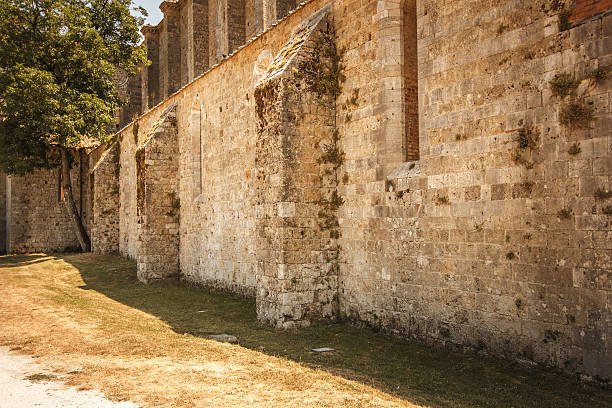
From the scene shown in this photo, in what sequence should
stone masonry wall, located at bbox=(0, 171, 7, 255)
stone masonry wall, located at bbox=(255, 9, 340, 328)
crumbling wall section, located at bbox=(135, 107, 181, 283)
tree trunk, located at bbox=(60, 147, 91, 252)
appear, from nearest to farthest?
stone masonry wall, located at bbox=(255, 9, 340, 328) → crumbling wall section, located at bbox=(135, 107, 181, 283) → tree trunk, located at bbox=(60, 147, 91, 252) → stone masonry wall, located at bbox=(0, 171, 7, 255)

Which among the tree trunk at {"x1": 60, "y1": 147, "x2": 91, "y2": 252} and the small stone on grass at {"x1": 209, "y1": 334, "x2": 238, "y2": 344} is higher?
the tree trunk at {"x1": 60, "y1": 147, "x2": 91, "y2": 252}

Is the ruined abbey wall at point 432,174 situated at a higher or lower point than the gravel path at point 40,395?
higher

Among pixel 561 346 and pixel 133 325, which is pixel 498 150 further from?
pixel 133 325

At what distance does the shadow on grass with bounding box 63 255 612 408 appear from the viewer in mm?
4820

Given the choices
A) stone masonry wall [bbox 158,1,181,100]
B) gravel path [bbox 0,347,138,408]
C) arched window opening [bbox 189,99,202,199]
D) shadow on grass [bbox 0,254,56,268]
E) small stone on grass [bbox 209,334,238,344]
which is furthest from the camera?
stone masonry wall [bbox 158,1,181,100]

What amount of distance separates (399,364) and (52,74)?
1915cm

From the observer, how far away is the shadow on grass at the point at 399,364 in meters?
4.82

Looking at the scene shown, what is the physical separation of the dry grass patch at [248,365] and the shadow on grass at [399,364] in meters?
0.01

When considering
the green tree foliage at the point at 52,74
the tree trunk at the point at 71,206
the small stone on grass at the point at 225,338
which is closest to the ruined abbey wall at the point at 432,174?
the small stone on grass at the point at 225,338

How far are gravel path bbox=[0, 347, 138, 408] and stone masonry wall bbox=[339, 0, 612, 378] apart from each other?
13.1ft

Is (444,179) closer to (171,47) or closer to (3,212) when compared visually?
(171,47)

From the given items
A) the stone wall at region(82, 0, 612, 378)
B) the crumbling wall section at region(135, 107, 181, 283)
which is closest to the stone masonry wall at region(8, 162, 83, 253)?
the crumbling wall section at region(135, 107, 181, 283)

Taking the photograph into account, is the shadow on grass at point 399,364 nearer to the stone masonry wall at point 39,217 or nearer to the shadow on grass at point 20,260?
the shadow on grass at point 20,260

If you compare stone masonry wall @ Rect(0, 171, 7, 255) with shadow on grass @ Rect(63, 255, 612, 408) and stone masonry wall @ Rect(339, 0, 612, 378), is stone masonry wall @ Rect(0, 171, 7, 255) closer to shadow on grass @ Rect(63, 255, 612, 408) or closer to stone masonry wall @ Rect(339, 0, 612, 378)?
shadow on grass @ Rect(63, 255, 612, 408)
